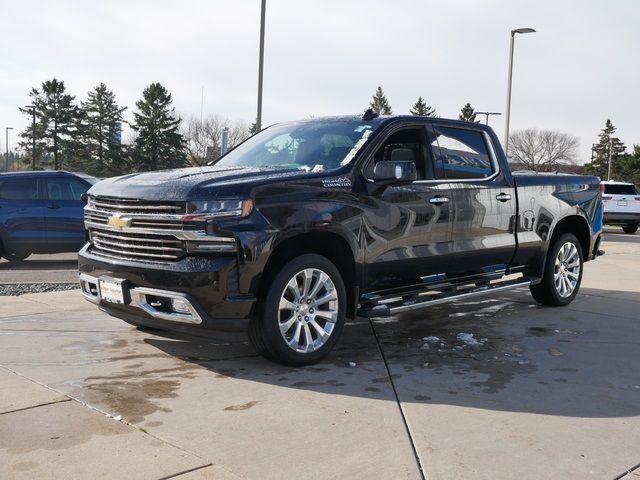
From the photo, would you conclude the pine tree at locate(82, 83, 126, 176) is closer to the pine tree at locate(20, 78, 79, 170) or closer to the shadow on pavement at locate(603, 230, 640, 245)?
the pine tree at locate(20, 78, 79, 170)

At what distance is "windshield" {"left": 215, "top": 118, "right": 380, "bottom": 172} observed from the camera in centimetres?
564

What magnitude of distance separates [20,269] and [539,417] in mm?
9451

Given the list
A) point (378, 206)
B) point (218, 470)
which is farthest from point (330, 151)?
point (218, 470)

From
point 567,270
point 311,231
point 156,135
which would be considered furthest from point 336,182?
point 156,135

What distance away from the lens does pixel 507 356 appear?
5.57 m

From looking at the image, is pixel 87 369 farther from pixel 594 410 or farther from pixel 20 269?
pixel 20 269

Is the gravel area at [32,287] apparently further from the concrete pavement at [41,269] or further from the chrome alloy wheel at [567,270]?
the chrome alloy wheel at [567,270]

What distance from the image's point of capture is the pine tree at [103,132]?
2562 inches

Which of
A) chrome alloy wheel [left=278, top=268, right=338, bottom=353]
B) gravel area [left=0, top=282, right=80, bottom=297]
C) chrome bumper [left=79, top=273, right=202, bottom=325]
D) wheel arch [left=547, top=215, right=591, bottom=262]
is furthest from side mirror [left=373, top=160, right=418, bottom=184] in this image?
gravel area [left=0, top=282, right=80, bottom=297]

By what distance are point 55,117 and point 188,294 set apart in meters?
69.8

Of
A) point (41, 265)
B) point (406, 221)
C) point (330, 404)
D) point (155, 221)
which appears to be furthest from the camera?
point (41, 265)

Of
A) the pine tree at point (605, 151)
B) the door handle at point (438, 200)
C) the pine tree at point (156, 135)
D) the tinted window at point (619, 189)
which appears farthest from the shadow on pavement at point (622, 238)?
the pine tree at point (605, 151)

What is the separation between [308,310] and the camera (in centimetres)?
506

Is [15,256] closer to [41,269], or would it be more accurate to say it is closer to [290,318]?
[41,269]
